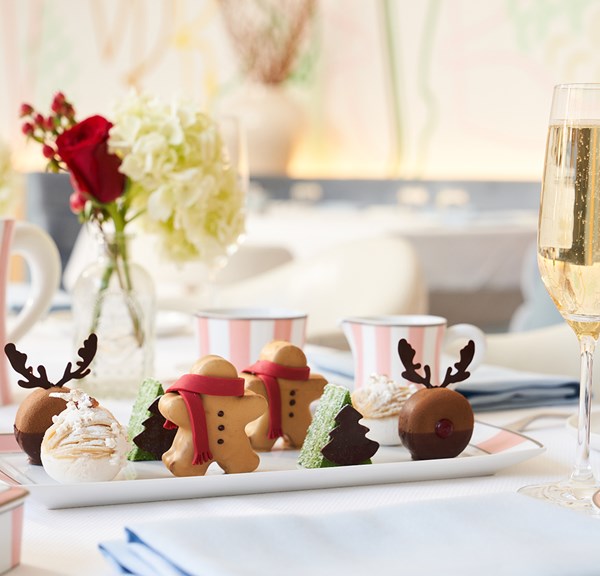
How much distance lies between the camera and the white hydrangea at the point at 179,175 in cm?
102

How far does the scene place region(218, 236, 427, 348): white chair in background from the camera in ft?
6.52

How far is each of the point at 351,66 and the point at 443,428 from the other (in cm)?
478

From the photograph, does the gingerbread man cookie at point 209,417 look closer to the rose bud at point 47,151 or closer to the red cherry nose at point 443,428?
the red cherry nose at point 443,428

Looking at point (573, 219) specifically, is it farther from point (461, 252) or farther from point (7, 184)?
point (461, 252)

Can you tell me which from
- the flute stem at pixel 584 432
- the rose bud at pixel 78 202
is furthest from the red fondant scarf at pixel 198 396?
the rose bud at pixel 78 202

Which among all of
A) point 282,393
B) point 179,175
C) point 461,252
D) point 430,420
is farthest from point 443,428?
point 461,252

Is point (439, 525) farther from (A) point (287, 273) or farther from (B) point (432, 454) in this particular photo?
(A) point (287, 273)

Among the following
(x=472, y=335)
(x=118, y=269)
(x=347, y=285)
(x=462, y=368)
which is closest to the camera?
(x=462, y=368)

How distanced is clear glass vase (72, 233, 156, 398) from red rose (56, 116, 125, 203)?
0.19ft

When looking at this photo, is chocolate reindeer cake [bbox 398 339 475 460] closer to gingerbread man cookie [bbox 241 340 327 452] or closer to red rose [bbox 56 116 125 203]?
gingerbread man cookie [bbox 241 340 327 452]

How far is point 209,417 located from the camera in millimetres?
657

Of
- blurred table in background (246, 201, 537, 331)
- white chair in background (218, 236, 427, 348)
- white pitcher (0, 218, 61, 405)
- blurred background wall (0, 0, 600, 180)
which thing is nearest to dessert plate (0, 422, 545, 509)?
white pitcher (0, 218, 61, 405)

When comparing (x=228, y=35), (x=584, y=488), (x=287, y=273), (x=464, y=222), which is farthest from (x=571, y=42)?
(x=584, y=488)

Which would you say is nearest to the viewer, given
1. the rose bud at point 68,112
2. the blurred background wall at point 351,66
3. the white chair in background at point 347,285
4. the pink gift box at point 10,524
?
the pink gift box at point 10,524
